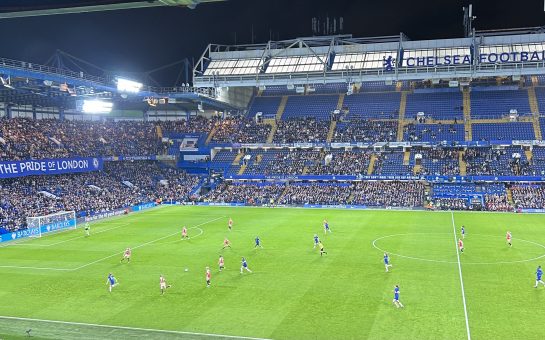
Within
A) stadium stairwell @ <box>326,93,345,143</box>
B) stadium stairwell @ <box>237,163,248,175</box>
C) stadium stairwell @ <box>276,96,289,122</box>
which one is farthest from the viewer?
stadium stairwell @ <box>276,96,289,122</box>

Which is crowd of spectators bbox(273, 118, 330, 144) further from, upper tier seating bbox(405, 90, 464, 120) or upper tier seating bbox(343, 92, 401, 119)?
upper tier seating bbox(405, 90, 464, 120)

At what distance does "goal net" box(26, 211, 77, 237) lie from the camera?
4806 centimetres

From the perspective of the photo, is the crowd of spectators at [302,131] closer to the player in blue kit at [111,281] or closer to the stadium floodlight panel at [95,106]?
the stadium floodlight panel at [95,106]

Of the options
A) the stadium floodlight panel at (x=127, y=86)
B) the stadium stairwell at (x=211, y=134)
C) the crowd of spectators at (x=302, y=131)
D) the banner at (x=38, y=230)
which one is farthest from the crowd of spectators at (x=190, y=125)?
the banner at (x=38, y=230)

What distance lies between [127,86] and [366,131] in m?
38.2

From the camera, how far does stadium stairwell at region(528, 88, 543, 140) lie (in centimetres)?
6990

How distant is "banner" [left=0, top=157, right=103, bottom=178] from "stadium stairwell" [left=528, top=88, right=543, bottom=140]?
213ft

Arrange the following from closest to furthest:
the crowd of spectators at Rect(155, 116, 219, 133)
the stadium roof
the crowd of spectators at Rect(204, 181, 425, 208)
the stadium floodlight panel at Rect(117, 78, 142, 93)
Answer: the stadium roof < the crowd of spectators at Rect(204, 181, 425, 208) < the stadium floodlight panel at Rect(117, 78, 142, 93) < the crowd of spectators at Rect(155, 116, 219, 133)

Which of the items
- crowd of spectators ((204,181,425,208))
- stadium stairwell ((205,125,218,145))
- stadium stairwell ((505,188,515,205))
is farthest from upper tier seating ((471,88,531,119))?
stadium stairwell ((205,125,218,145))

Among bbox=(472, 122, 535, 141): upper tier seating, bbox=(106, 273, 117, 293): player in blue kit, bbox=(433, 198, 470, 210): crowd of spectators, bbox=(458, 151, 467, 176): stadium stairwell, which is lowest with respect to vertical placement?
bbox=(106, 273, 117, 293): player in blue kit

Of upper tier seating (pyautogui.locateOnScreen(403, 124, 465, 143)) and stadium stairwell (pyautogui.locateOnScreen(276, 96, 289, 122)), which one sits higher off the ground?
stadium stairwell (pyautogui.locateOnScreen(276, 96, 289, 122))

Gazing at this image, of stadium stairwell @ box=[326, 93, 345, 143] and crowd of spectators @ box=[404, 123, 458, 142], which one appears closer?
crowd of spectators @ box=[404, 123, 458, 142]

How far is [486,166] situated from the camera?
66.6 m

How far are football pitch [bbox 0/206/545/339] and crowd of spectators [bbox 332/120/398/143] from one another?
28.7 m
